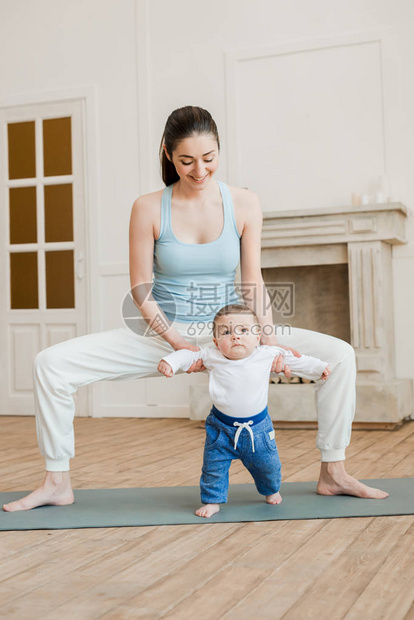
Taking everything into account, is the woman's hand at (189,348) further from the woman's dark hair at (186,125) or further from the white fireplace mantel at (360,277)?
the white fireplace mantel at (360,277)

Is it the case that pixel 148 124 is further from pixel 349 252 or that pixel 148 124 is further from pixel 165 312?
pixel 165 312

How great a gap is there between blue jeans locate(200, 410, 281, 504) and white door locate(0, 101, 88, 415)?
3178mm

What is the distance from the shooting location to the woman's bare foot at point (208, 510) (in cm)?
211

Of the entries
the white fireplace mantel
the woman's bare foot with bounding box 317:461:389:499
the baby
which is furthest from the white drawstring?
the white fireplace mantel

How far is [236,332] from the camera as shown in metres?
2.14

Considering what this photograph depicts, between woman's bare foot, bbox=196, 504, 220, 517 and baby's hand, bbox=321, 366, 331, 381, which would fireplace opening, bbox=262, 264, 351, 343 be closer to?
baby's hand, bbox=321, 366, 331, 381

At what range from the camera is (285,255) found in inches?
176

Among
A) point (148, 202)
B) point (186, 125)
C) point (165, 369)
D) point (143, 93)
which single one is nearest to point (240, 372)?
point (165, 369)

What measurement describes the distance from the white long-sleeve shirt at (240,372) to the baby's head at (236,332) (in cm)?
3

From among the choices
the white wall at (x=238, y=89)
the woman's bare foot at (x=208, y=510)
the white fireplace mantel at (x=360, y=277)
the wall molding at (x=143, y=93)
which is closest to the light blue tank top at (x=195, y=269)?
the woman's bare foot at (x=208, y=510)

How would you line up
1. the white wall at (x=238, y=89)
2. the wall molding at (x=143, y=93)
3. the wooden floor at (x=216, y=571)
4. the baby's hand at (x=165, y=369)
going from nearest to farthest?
the wooden floor at (x=216, y=571) < the baby's hand at (x=165, y=369) < the white wall at (x=238, y=89) < the wall molding at (x=143, y=93)

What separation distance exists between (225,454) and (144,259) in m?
0.66

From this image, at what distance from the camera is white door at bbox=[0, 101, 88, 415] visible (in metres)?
5.25

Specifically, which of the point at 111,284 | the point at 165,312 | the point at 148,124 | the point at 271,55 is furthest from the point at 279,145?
the point at 165,312
